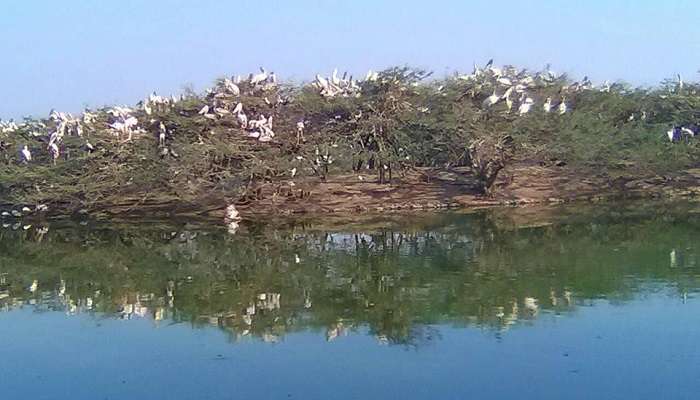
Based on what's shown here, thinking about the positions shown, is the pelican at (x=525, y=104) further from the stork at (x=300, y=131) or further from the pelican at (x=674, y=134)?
the stork at (x=300, y=131)

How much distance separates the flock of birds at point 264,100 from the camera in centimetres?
2458

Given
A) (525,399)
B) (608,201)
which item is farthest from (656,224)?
(525,399)

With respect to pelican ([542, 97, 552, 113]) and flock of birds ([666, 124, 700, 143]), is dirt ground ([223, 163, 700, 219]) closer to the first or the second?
flock of birds ([666, 124, 700, 143])

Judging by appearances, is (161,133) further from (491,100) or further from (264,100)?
(491,100)

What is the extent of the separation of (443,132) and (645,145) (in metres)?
5.74

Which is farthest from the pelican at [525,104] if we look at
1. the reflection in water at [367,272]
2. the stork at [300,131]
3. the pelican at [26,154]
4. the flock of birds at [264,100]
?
the pelican at [26,154]

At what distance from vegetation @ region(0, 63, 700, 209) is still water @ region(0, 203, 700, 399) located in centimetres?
572

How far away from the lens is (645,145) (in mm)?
24469

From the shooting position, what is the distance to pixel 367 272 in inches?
530

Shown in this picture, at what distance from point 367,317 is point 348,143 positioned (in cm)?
1515

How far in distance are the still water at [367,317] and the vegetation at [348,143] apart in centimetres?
572

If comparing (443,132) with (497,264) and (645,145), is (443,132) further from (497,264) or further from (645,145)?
(497,264)

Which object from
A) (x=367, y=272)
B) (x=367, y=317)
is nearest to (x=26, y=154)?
(x=367, y=272)

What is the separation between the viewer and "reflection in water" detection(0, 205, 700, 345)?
10.2 meters
